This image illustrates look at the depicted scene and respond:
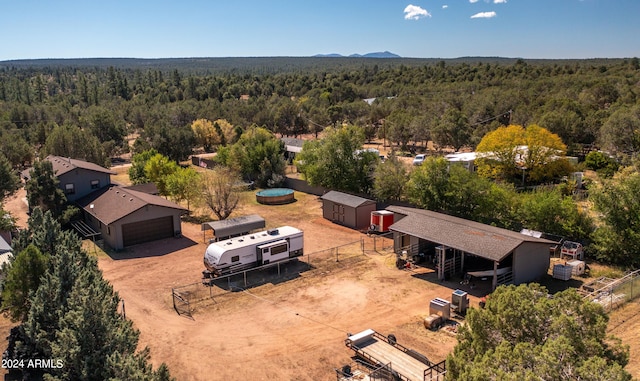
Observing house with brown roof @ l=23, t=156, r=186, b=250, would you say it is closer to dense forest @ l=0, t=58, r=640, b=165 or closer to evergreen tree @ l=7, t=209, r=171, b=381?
evergreen tree @ l=7, t=209, r=171, b=381

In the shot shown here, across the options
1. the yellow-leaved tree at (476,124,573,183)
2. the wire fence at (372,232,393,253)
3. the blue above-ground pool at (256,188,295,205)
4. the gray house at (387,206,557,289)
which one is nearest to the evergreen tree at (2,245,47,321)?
the gray house at (387,206,557,289)

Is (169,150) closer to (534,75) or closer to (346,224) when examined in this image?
(346,224)

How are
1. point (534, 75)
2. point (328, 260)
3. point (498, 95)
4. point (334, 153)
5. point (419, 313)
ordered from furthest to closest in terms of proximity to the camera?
point (534, 75) < point (498, 95) < point (334, 153) < point (328, 260) < point (419, 313)

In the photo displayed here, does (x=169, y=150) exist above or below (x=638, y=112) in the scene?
below

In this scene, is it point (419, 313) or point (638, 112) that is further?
point (638, 112)

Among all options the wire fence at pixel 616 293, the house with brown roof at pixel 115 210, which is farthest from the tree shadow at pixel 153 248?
the wire fence at pixel 616 293

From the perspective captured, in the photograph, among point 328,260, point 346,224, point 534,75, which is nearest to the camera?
point 328,260

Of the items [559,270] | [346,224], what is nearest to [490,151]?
[346,224]

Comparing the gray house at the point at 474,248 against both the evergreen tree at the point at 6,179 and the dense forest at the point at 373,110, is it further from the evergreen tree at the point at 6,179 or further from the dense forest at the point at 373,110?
the dense forest at the point at 373,110
